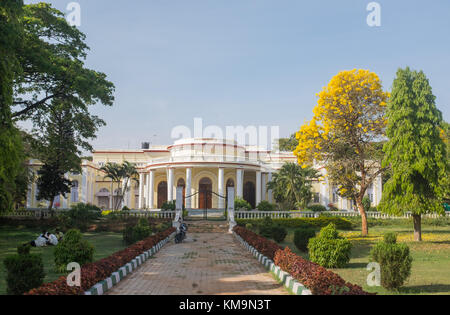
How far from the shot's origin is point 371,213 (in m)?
30.6

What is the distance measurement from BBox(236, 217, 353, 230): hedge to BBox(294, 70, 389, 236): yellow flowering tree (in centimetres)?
428

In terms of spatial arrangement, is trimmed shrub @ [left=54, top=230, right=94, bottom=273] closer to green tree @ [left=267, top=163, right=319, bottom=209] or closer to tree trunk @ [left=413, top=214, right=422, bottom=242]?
tree trunk @ [left=413, top=214, right=422, bottom=242]

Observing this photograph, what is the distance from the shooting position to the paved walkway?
26.9ft

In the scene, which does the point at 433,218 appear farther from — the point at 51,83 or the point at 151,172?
the point at 51,83

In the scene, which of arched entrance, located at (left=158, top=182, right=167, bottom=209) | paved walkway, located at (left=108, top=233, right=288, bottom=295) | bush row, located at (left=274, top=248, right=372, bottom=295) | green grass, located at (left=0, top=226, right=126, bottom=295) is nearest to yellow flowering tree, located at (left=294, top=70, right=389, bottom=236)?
paved walkway, located at (left=108, top=233, right=288, bottom=295)

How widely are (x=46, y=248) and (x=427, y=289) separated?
1427 cm

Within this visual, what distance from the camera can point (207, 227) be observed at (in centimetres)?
2616

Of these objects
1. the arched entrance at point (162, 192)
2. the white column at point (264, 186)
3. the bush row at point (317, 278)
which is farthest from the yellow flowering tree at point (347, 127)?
the arched entrance at point (162, 192)

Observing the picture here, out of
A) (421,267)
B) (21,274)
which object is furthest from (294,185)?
(21,274)

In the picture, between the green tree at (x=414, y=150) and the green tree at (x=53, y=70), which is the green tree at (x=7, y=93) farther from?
the green tree at (x=414, y=150)

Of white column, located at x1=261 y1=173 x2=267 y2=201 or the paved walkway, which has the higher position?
white column, located at x1=261 y1=173 x2=267 y2=201

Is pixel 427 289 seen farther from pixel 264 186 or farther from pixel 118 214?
pixel 264 186
